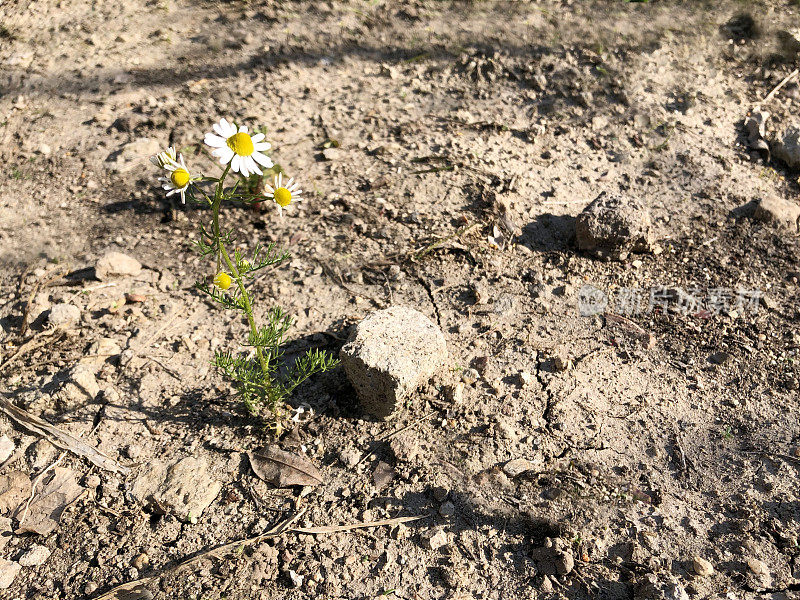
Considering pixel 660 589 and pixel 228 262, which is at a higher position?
pixel 228 262

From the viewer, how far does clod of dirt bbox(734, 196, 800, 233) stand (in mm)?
3727

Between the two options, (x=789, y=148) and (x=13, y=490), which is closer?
(x=13, y=490)

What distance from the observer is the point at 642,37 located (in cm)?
498

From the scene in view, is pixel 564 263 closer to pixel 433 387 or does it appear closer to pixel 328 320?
pixel 433 387

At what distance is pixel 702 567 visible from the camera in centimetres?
240

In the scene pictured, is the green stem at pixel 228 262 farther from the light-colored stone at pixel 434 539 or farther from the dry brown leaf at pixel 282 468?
the light-colored stone at pixel 434 539

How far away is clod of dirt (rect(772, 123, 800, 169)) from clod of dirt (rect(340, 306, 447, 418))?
286 centimetres

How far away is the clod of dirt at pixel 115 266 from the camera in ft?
11.3

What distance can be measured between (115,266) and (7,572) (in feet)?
5.36

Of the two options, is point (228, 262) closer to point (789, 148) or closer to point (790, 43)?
point (789, 148)

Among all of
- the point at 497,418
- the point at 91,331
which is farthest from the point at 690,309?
the point at 91,331

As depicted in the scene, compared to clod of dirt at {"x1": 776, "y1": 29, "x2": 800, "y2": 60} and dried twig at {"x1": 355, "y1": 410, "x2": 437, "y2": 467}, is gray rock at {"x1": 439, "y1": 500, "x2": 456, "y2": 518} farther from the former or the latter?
clod of dirt at {"x1": 776, "y1": 29, "x2": 800, "y2": 60}

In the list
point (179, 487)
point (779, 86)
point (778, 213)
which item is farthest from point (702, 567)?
point (779, 86)

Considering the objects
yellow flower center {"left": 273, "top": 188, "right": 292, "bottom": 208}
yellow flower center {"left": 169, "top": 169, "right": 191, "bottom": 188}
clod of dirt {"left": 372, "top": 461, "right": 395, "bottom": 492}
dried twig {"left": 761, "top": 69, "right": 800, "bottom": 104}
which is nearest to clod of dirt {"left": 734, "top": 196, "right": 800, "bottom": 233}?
dried twig {"left": 761, "top": 69, "right": 800, "bottom": 104}
